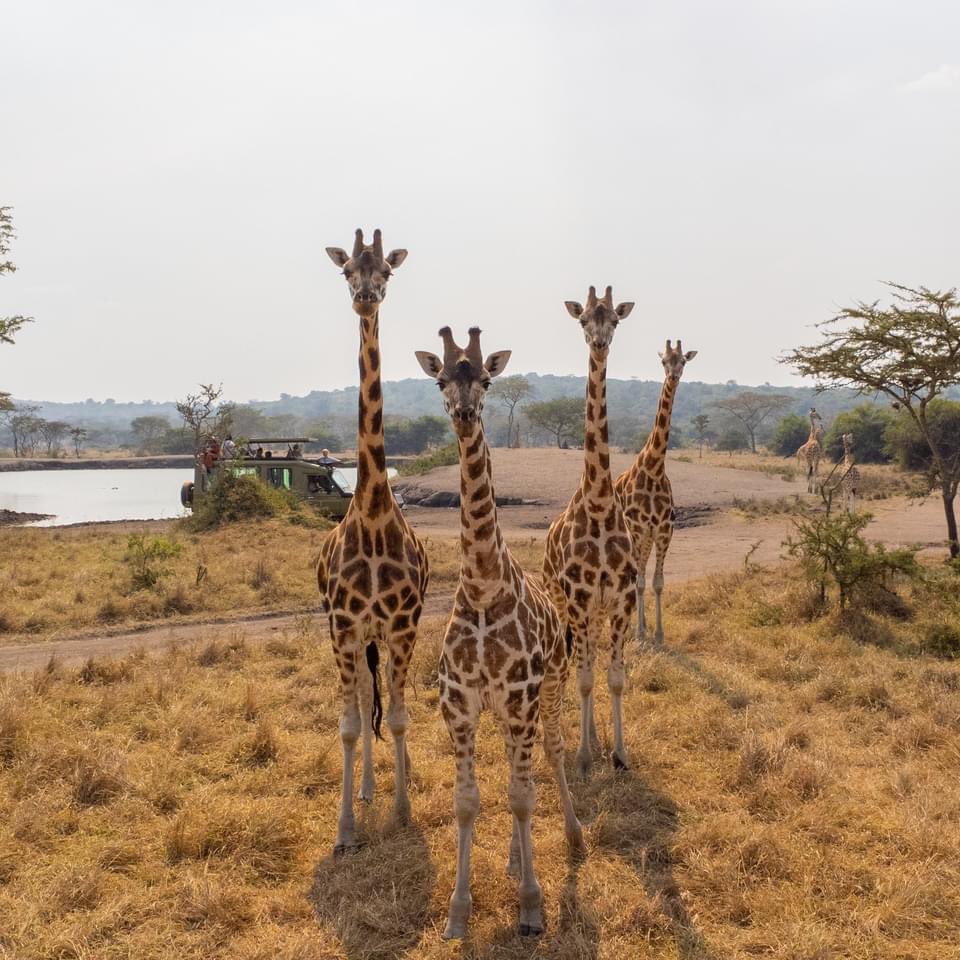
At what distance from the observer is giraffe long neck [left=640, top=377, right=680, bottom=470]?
988 centimetres

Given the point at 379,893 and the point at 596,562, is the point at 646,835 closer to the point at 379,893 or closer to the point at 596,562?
the point at 379,893

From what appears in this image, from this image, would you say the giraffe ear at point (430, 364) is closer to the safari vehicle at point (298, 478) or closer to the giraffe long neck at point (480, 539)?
the giraffe long neck at point (480, 539)

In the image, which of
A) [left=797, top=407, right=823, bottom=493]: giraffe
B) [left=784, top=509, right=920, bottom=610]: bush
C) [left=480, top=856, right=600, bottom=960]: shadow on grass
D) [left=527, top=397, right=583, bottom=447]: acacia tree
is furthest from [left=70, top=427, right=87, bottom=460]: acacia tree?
[left=480, top=856, right=600, bottom=960]: shadow on grass

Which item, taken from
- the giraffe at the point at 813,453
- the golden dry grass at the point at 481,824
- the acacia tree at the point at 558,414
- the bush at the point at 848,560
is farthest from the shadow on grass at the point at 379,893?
the acacia tree at the point at 558,414

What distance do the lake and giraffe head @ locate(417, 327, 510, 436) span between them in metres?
28.0

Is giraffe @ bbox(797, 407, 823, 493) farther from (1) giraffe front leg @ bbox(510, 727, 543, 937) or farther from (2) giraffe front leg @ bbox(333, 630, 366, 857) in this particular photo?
(1) giraffe front leg @ bbox(510, 727, 543, 937)

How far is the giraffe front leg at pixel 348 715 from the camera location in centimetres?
557

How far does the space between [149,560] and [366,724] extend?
35.1 feet

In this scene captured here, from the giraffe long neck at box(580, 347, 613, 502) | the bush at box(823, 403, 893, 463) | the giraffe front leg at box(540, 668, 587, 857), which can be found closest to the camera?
the giraffe front leg at box(540, 668, 587, 857)

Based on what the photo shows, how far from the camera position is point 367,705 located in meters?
6.21

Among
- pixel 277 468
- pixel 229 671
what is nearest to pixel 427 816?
pixel 229 671

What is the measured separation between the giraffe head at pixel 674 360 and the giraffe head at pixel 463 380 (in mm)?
5852

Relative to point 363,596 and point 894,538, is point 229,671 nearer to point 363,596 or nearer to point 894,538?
point 363,596

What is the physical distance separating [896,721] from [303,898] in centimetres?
540
